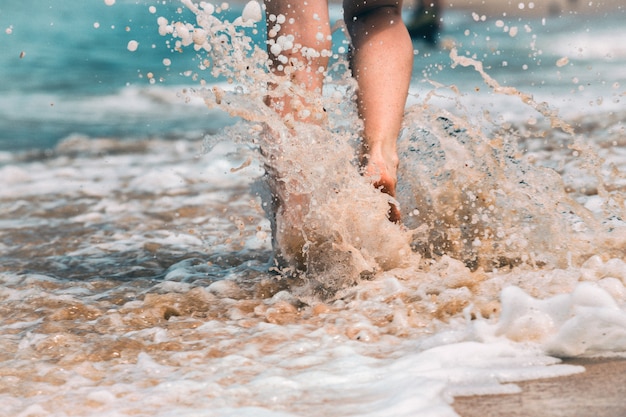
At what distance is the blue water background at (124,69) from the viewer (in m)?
7.31

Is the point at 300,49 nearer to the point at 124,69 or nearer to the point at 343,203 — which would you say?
the point at 343,203

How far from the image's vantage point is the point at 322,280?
2211 mm

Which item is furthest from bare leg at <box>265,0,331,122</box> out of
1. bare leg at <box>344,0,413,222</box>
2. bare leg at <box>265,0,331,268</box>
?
bare leg at <box>344,0,413,222</box>

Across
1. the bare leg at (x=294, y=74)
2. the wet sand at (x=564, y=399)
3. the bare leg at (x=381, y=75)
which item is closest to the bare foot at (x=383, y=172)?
the bare leg at (x=381, y=75)

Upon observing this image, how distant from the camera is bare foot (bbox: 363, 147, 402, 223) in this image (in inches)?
88.5

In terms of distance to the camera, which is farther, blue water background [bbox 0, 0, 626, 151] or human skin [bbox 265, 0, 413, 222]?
blue water background [bbox 0, 0, 626, 151]

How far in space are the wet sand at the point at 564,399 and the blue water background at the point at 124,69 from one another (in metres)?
4.73

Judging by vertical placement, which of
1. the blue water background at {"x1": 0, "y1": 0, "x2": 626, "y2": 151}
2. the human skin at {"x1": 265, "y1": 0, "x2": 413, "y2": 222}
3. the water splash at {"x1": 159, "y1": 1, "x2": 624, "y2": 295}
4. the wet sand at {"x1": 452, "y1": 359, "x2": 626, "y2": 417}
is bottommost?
the wet sand at {"x1": 452, "y1": 359, "x2": 626, "y2": 417}

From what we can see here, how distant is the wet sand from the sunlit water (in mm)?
35

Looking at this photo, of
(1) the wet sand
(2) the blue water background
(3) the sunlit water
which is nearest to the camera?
(1) the wet sand

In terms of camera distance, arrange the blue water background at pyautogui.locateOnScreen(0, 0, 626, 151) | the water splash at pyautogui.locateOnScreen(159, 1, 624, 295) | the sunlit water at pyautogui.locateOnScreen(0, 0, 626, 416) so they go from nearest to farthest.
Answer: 1. the sunlit water at pyautogui.locateOnScreen(0, 0, 626, 416)
2. the water splash at pyautogui.locateOnScreen(159, 1, 624, 295)
3. the blue water background at pyautogui.locateOnScreen(0, 0, 626, 151)

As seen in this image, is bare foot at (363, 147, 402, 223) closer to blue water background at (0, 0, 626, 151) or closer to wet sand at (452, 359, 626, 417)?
wet sand at (452, 359, 626, 417)

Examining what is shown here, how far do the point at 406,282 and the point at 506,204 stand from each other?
0.48 metres

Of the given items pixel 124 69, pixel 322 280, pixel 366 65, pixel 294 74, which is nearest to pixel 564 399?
pixel 322 280
